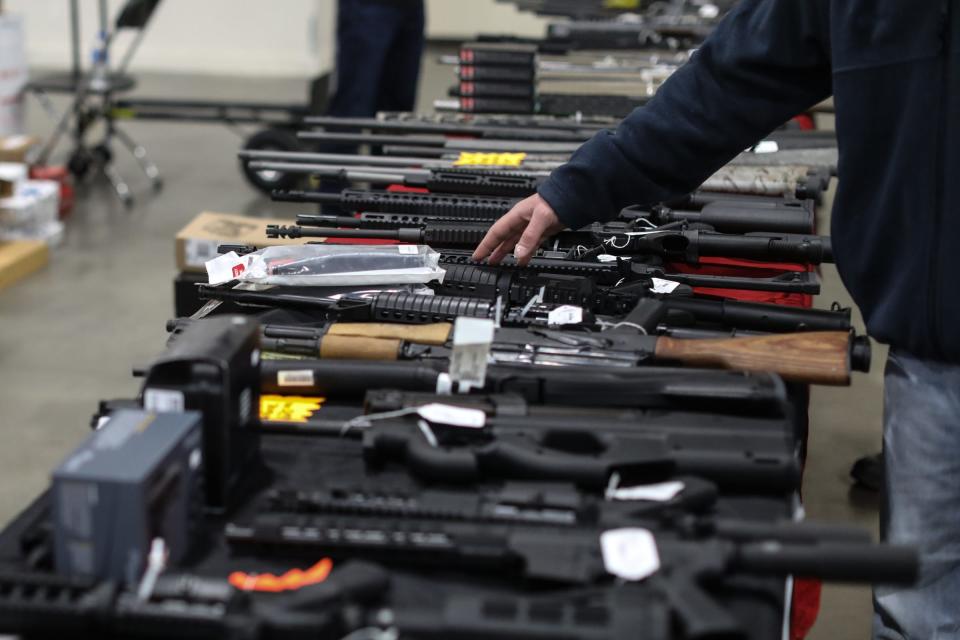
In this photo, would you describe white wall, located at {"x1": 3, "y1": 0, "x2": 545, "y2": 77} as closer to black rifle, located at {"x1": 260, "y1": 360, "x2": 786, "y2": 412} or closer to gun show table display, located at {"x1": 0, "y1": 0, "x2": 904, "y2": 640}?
gun show table display, located at {"x1": 0, "y1": 0, "x2": 904, "y2": 640}

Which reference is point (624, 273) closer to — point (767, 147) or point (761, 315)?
point (761, 315)

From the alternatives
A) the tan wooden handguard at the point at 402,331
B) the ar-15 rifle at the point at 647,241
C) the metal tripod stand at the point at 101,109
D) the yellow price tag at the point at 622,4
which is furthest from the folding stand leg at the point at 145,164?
the tan wooden handguard at the point at 402,331

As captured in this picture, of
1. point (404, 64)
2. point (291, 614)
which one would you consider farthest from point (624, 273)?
point (404, 64)

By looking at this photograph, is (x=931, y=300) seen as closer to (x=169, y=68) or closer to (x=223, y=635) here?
(x=223, y=635)

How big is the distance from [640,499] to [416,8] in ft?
14.0

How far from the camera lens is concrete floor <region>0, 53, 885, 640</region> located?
12.0ft

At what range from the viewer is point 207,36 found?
10.4m

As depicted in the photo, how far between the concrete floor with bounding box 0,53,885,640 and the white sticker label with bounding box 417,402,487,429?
1.64 metres

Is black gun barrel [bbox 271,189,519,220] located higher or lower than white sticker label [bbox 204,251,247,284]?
higher

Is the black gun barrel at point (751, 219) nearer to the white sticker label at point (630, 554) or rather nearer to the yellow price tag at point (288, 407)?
the yellow price tag at point (288, 407)

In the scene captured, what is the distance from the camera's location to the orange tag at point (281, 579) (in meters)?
1.40

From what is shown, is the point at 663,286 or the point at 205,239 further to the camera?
the point at 205,239

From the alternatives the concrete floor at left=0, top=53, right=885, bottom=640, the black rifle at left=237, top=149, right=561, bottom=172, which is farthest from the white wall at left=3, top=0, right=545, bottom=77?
the black rifle at left=237, top=149, right=561, bottom=172

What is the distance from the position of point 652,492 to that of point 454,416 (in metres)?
0.31
